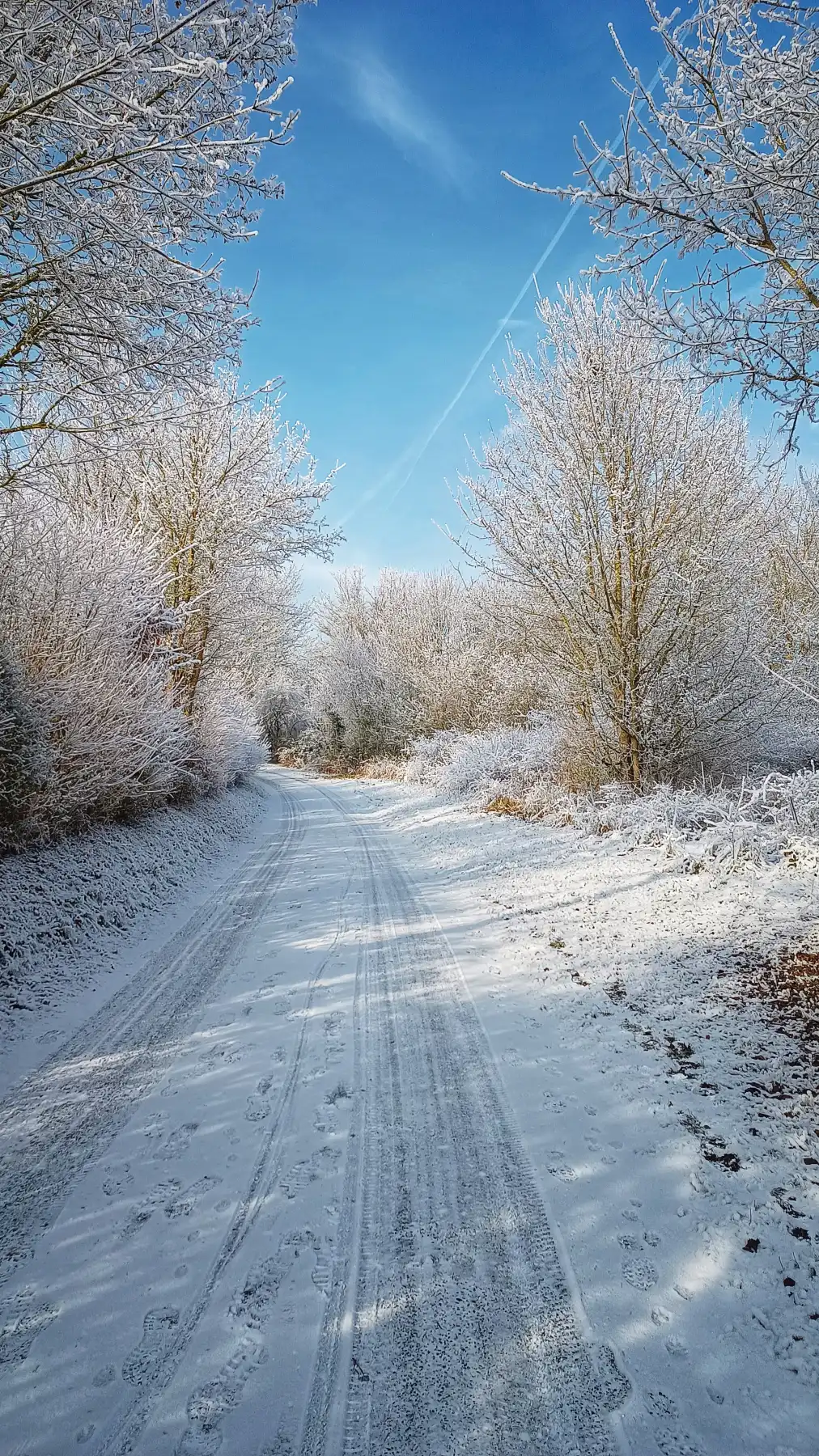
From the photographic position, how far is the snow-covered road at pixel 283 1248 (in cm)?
152

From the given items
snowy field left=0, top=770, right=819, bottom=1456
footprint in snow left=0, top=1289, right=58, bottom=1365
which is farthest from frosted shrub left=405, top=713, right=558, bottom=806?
footprint in snow left=0, top=1289, right=58, bottom=1365

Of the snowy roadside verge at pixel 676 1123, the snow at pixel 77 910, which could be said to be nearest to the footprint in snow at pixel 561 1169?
the snowy roadside verge at pixel 676 1123

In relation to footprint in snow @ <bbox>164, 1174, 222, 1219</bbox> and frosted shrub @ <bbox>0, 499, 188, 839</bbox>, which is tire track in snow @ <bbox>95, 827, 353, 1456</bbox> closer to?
footprint in snow @ <bbox>164, 1174, 222, 1219</bbox>

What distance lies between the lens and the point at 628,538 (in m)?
7.66

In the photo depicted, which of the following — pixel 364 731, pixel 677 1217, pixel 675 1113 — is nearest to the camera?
pixel 677 1217

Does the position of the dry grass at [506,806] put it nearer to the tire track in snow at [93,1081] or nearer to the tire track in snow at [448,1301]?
the tire track in snow at [93,1081]

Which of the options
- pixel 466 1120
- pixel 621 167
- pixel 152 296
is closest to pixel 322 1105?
pixel 466 1120

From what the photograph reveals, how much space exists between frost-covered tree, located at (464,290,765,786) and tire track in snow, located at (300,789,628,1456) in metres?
6.13

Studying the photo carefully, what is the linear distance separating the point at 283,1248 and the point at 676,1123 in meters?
1.64

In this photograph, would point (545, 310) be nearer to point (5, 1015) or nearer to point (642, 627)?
point (642, 627)

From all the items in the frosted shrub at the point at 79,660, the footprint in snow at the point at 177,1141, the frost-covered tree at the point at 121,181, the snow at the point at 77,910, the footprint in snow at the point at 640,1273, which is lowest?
the footprint in snow at the point at 640,1273

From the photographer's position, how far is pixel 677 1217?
2068 millimetres

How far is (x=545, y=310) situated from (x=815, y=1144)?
8.76 m

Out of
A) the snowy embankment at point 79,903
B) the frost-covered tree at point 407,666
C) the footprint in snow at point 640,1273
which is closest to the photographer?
the footprint in snow at point 640,1273
